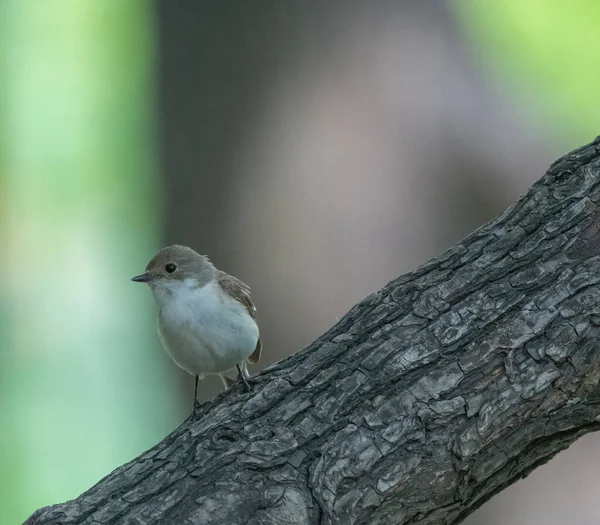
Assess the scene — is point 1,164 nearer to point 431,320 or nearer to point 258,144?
point 258,144

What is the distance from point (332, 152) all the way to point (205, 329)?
68.1 inches

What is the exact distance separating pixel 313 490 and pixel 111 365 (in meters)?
2.61

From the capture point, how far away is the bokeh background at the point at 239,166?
3.81 metres

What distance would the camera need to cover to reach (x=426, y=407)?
1782 millimetres

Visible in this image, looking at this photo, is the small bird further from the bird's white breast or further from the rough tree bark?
the rough tree bark

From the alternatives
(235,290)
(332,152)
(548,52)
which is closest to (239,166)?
(332,152)

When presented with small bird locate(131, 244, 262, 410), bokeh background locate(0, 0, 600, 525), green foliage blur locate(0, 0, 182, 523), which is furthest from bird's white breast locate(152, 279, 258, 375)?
green foliage blur locate(0, 0, 182, 523)

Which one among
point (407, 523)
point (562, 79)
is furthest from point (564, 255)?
point (562, 79)

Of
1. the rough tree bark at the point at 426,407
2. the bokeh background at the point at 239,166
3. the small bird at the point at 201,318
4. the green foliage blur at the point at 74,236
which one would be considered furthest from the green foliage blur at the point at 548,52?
the small bird at the point at 201,318

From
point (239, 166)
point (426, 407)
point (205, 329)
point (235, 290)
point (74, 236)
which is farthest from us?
point (74, 236)

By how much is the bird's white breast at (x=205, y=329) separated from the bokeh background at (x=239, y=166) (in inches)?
48.0

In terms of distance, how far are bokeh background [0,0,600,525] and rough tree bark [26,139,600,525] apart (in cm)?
185

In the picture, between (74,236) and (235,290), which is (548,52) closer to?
(235,290)

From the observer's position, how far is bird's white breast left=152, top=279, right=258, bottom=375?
2465mm
